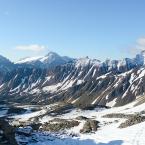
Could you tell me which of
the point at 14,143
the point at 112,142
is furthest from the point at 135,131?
the point at 14,143

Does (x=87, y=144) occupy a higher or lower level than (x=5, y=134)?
lower

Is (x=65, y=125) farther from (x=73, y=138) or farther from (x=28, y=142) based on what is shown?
(x=28, y=142)

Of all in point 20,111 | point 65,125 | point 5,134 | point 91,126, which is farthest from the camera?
point 20,111

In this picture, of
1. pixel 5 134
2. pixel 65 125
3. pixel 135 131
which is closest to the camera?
pixel 5 134

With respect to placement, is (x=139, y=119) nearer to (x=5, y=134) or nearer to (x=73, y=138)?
(x=73, y=138)

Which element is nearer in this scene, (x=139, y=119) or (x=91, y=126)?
(x=139, y=119)

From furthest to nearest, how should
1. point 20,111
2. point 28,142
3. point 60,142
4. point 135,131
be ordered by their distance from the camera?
1. point 20,111
2. point 135,131
3. point 60,142
4. point 28,142

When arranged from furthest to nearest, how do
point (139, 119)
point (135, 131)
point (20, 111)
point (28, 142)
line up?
point (20, 111), point (139, 119), point (135, 131), point (28, 142)

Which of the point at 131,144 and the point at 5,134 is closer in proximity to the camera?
the point at 5,134

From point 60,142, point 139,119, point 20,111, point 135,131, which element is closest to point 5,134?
point 60,142
